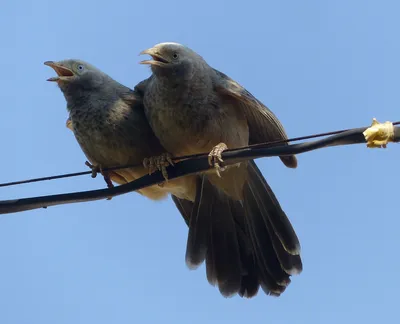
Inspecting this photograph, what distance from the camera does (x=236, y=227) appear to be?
28.0 ft

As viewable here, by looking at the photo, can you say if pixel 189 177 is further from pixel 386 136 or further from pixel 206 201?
pixel 386 136

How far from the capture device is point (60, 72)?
7984 mm

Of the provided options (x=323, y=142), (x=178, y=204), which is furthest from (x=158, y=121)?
(x=323, y=142)

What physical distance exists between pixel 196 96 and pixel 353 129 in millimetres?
2487

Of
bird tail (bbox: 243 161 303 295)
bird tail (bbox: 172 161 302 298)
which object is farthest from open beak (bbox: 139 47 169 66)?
bird tail (bbox: 243 161 303 295)

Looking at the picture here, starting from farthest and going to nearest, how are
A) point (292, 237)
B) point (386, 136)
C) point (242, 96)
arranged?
point (292, 237) → point (242, 96) → point (386, 136)

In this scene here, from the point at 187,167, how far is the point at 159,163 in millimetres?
378

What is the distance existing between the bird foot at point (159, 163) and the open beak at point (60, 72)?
3.92 ft

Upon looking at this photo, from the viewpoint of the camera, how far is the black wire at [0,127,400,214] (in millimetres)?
5379

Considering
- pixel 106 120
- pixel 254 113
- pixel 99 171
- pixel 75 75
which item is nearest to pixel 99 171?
pixel 99 171

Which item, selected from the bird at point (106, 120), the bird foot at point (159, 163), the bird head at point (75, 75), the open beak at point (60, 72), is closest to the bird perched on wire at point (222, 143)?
the bird at point (106, 120)

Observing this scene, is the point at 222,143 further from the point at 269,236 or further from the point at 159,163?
the point at 269,236

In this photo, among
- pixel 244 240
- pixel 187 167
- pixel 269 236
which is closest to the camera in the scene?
pixel 187 167

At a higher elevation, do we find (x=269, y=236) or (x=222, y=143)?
(x=222, y=143)
